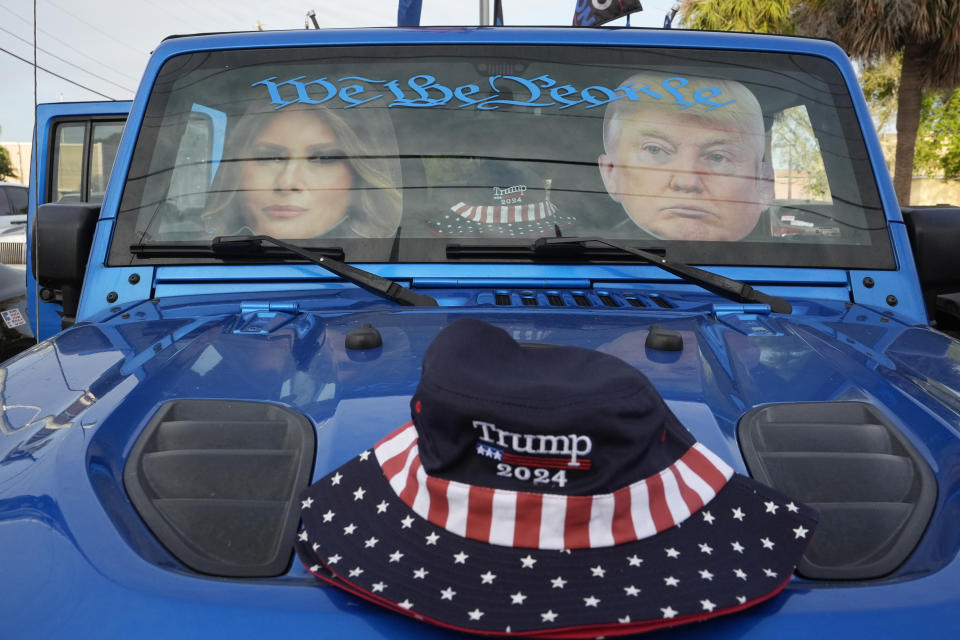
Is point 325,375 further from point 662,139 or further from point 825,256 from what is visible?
point 825,256

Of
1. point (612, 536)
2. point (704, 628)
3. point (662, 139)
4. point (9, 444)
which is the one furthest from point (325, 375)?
point (662, 139)

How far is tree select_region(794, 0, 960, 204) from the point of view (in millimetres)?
14000

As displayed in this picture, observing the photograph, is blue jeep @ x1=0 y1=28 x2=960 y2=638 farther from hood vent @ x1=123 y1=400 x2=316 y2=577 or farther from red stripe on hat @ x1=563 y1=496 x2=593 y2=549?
red stripe on hat @ x1=563 y1=496 x2=593 y2=549

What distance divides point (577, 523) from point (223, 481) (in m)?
0.51

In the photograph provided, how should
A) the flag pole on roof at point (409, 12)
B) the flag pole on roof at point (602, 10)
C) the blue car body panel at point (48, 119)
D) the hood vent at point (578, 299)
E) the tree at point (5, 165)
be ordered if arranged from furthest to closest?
1. the tree at point (5, 165)
2. the blue car body panel at point (48, 119)
3. the flag pole on roof at point (602, 10)
4. the flag pole on roof at point (409, 12)
5. the hood vent at point (578, 299)

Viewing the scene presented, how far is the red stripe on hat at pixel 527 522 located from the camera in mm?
993

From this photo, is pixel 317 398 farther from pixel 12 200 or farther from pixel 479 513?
pixel 12 200

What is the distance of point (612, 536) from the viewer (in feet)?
3.30

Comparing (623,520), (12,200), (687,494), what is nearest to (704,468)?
(687,494)

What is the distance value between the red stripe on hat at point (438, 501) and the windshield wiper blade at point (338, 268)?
0.89 metres

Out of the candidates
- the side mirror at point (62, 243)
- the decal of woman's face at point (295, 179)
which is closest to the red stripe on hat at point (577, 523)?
the decal of woman's face at point (295, 179)

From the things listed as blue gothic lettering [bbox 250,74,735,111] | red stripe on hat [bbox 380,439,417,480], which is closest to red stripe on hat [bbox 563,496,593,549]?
red stripe on hat [bbox 380,439,417,480]

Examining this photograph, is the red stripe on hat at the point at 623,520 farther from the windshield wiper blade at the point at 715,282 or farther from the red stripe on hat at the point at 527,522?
the windshield wiper blade at the point at 715,282

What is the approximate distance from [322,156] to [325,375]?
0.94 meters
